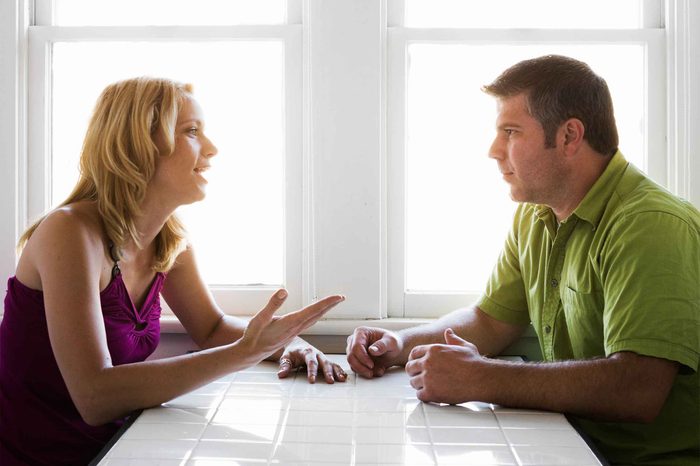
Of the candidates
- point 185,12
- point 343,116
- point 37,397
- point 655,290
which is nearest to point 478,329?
point 655,290

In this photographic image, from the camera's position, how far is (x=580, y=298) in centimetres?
158

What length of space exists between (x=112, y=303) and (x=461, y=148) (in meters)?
1.12

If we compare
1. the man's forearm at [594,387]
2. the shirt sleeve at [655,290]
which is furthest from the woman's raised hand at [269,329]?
the shirt sleeve at [655,290]

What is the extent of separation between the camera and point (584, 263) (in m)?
1.58

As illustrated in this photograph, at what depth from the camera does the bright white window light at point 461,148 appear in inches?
83.5

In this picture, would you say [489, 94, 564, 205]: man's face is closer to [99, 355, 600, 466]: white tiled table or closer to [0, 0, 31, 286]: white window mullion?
[99, 355, 600, 466]: white tiled table

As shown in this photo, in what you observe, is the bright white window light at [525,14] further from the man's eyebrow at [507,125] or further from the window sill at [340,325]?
the window sill at [340,325]

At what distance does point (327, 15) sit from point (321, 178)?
466 millimetres

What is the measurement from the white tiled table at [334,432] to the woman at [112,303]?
0.08 meters

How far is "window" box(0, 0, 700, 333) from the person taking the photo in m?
2.05

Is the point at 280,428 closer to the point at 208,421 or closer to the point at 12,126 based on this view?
the point at 208,421

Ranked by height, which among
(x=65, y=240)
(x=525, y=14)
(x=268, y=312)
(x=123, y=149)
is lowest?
(x=268, y=312)

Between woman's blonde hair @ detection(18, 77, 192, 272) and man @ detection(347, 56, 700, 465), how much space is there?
61 centimetres

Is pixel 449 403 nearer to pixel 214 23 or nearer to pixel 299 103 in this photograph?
pixel 299 103
